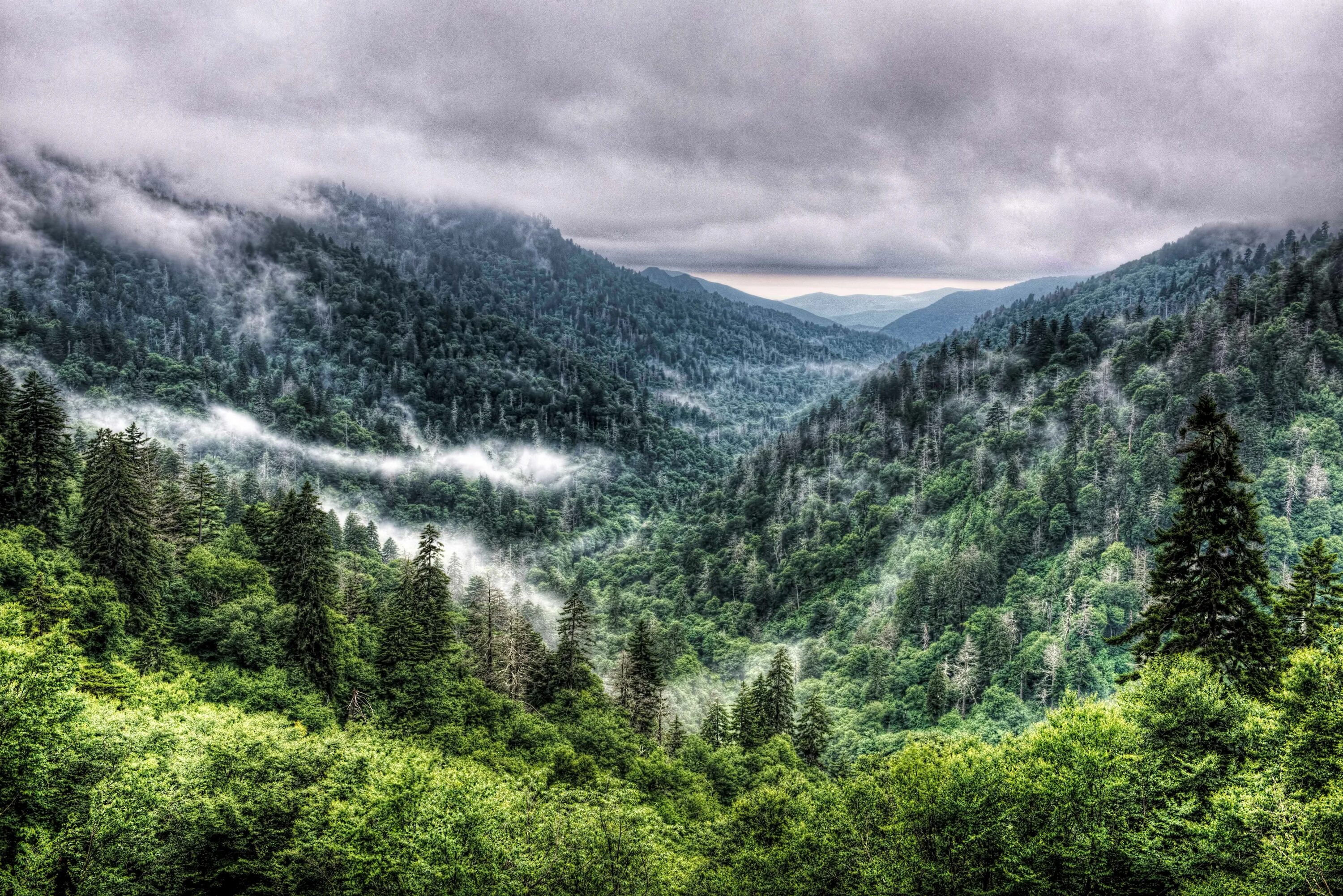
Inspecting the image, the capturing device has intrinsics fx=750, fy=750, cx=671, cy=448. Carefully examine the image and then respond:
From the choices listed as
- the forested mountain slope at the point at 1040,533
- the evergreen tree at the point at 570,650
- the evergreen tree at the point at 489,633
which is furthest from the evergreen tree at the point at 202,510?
the forested mountain slope at the point at 1040,533

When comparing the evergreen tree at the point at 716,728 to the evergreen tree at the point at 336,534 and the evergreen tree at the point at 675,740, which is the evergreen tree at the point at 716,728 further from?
the evergreen tree at the point at 336,534

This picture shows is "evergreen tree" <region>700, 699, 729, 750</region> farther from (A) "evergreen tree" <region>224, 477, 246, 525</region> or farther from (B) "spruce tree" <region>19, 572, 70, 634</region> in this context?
(A) "evergreen tree" <region>224, 477, 246, 525</region>

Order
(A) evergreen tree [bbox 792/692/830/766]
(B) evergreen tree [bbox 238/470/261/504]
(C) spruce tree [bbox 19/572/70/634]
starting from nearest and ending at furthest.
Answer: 1. (C) spruce tree [bbox 19/572/70/634]
2. (A) evergreen tree [bbox 792/692/830/766]
3. (B) evergreen tree [bbox 238/470/261/504]

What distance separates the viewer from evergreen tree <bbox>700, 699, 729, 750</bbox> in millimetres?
83812

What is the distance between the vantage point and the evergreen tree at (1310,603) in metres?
32.7

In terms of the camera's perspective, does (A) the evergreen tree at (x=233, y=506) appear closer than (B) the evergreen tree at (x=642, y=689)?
No

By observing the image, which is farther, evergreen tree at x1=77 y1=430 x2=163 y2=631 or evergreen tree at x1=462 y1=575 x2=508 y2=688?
evergreen tree at x1=462 y1=575 x2=508 y2=688

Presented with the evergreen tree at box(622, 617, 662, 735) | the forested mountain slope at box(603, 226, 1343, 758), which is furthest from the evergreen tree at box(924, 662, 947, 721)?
the evergreen tree at box(622, 617, 662, 735)

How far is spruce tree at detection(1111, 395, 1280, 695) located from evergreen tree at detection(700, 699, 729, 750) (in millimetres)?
56549

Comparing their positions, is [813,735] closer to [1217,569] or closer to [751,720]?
[751,720]

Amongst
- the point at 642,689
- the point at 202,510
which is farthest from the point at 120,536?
the point at 642,689

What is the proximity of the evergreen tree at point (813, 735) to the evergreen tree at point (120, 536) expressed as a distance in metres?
64.5

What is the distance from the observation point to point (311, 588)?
195ft

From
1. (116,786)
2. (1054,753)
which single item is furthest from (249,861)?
(1054,753)
